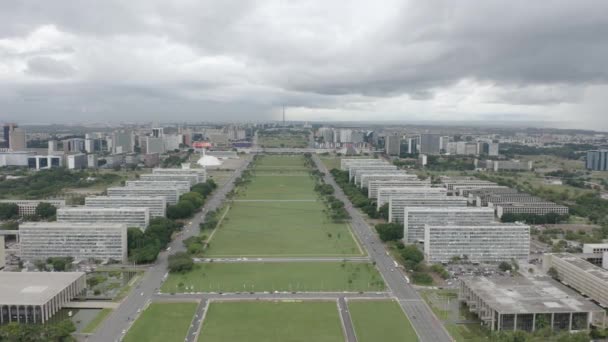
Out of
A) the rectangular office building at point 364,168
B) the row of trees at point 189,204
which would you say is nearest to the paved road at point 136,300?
the row of trees at point 189,204

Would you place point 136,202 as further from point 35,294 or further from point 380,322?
point 380,322

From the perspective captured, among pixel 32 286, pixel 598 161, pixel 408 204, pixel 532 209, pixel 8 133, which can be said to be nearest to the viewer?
pixel 32 286

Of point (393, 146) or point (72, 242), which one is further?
point (393, 146)

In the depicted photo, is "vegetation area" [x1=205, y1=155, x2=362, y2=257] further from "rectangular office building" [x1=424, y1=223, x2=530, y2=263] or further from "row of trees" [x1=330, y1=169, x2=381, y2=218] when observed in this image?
"rectangular office building" [x1=424, y1=223, x2=530, y2=263]

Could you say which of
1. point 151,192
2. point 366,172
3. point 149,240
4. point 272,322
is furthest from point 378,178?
point 272,322

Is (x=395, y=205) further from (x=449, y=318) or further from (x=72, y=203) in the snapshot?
(x=72, y=203)

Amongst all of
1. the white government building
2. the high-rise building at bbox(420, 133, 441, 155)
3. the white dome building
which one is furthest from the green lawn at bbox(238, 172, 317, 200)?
the high-rise building at bbox(420, 133, 441, 155)
